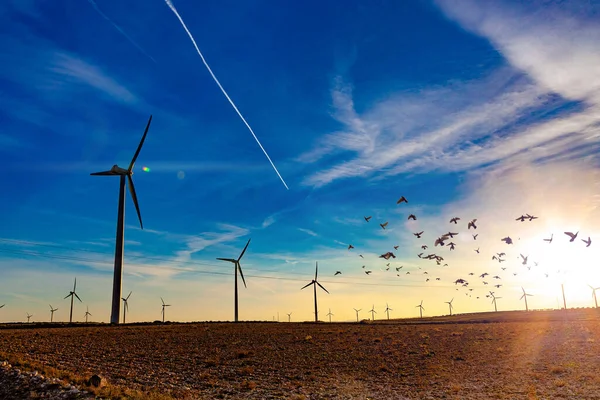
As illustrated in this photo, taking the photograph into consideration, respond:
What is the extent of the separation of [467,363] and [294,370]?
1828cm

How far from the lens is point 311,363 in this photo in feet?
144

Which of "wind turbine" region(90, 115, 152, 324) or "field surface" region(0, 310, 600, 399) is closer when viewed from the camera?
"field surface" region(0, 310, 600, 399)

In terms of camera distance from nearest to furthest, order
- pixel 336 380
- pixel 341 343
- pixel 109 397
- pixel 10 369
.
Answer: pixel 109 397 → pixel 10 369 → pixel 336 380 → pixel 341 343

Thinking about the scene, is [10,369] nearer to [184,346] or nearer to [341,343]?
[184,346]

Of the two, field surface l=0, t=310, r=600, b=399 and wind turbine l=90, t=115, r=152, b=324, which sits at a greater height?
wind turbine l=90, t=115, r=152, b=324

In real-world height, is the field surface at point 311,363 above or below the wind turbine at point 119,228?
below

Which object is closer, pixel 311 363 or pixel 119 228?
pixel 311 363

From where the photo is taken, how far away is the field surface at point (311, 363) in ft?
104

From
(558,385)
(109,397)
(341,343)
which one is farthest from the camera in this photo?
(341,343)

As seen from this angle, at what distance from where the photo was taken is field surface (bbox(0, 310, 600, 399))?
104 feet

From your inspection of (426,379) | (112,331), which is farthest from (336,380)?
(112,331)

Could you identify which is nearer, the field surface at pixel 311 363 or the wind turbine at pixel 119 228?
the field surface at pixel 311 363

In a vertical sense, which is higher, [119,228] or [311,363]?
[119,228]

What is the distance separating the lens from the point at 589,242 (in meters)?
42.5
